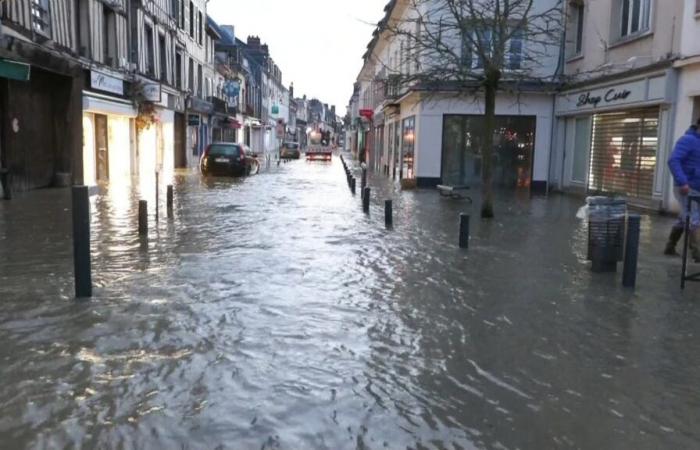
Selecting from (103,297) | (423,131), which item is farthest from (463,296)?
(423,131)

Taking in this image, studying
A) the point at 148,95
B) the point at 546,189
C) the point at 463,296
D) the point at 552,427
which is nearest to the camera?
the point at 552,427

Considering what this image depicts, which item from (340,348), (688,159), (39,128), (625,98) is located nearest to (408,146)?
(625,98)

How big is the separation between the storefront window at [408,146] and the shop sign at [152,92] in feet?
31.9

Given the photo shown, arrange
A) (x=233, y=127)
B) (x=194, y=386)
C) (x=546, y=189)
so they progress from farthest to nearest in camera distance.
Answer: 1. (x=233, y=127)
2. (x=546, y=189)
3. (x=194, y=386)

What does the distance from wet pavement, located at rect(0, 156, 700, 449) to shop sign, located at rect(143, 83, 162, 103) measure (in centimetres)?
1664

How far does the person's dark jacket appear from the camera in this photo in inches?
324

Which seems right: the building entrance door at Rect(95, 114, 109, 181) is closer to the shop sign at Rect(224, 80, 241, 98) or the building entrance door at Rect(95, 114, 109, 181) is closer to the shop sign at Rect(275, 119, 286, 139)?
the shop sign at Rect(224, 80, 241, 98)

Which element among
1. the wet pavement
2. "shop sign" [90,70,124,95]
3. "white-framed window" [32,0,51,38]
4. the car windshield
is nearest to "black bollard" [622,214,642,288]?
the wet pavement

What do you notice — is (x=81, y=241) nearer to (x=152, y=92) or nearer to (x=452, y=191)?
(x=452, y=191)

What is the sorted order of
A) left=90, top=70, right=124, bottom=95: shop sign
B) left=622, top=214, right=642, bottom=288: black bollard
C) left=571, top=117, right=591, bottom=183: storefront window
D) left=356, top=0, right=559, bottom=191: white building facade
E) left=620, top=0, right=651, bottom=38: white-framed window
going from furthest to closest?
left=356, top=0, right=559, bottom=191: white building facade < left=90, top=70, right=124, bottom=95: shop sign < left=571, top=117, right=591, bottom=183: storefront window < left=620, top=0, right=651, bottom=38: white-framed window < left=622, top=214, right=642, bottom=288: black bollard

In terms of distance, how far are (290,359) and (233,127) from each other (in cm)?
4664

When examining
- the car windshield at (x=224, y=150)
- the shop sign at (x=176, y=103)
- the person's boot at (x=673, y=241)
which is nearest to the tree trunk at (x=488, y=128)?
the person's boot at (x=673, y=241)

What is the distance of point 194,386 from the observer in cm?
411

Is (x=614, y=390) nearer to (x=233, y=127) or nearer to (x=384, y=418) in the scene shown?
(x=384, y=418)
